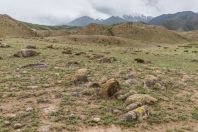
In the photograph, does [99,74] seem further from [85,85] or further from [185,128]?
[185,128]

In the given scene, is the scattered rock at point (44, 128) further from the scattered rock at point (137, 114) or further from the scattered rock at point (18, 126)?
the scattered rock at point (137, 114)

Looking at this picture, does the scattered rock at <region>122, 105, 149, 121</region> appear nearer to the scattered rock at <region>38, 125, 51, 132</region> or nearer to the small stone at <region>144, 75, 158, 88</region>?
the scattered rock at <region>38, 125, 51, 132</region>

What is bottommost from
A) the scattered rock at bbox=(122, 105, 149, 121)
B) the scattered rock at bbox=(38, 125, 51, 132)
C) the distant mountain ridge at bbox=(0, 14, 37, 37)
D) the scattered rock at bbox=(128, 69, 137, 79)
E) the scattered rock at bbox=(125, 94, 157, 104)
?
the scattered rock at bbox=(38, 125, 51, 132)

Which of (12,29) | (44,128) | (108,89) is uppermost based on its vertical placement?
(12,29)

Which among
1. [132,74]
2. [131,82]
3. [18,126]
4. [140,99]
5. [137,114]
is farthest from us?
[132,74]

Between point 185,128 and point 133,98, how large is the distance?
133 inches

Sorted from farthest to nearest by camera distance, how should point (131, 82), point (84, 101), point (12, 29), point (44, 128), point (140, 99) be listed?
point (12, 29)
point (131, 82)
point (84, 101)
point (140, 99)
point (44, 128)

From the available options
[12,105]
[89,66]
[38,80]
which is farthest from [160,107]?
[89,66]

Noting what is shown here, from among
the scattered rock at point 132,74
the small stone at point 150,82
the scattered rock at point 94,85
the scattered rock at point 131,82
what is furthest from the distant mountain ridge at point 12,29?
the scattered rock at point 94,85

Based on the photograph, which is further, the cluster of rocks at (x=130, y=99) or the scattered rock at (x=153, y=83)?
the scattered rock at (x=153, y=83)

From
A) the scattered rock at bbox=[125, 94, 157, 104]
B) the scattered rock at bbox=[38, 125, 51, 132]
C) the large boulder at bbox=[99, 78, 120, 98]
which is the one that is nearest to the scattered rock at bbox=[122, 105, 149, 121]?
the scattered rock at bbox=[125, 94, 157, 104]

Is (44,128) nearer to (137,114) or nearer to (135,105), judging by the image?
(137,114)

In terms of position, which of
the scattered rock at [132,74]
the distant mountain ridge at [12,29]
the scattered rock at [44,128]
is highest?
the distant mountain ridge at [12,29]

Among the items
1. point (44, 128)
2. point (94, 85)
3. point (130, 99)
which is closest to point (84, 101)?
point (130, 99)
